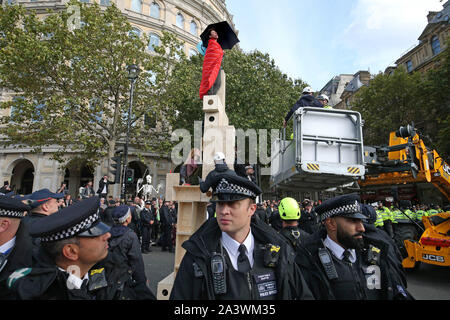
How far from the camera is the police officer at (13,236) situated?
2230 millimetres

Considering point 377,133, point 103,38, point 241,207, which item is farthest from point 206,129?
point 377,133

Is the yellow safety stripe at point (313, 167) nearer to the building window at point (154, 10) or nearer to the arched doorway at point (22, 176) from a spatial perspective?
the arched doorway at point (22, 176)

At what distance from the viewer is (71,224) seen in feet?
5.75

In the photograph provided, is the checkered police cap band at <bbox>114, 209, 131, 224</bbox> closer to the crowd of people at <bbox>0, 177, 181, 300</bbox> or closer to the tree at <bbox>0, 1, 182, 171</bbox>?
the crowd of people at <bbox>0, 177, 181, 300</bbox>

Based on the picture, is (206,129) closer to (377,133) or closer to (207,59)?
(207,59)

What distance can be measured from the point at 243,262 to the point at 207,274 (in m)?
0.27

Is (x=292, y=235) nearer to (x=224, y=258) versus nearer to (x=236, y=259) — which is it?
(x=236, y=259)

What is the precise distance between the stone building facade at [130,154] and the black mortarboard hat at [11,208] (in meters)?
21.7

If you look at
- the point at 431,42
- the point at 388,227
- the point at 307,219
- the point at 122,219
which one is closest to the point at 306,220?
the point at 307,219

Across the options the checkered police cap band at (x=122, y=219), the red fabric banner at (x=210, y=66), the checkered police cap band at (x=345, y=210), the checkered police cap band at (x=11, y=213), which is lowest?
the checkered police cap band at (x=122, y=219)

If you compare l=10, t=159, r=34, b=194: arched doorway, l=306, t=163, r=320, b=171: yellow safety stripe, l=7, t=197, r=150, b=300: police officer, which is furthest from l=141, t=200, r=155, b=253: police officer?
l=10, t=159, r=34, b=194: arched doorway

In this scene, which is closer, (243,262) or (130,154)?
(243,262)

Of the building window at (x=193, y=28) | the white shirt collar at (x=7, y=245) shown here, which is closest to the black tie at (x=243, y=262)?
the white shirt collar at (x=7, y=245)
